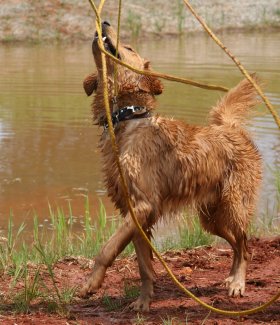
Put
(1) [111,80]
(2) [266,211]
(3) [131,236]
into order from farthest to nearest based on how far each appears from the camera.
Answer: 1. (2) [266,211]
2. (1) [111,80]
3. (3) [131,236]

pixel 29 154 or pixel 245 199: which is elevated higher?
pixel 245 199

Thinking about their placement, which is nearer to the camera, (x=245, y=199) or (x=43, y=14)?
(x=245, y=199)

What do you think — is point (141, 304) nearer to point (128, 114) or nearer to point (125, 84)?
point (128, 114)

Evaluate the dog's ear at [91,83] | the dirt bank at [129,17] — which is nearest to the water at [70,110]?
the dog's ear at [91,83]

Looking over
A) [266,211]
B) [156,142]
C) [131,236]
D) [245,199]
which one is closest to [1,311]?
[131,236]

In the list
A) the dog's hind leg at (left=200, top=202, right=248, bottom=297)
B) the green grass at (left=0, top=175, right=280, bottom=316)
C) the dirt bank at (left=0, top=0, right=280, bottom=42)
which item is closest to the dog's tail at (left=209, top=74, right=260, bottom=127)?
the dog's hind leg at (left=200, top=202, right=248, bottom=297)

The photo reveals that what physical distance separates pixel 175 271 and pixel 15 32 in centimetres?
1903

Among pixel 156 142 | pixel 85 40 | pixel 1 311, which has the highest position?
pixel 156 142

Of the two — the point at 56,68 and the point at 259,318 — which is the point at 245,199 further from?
the point at 56,68

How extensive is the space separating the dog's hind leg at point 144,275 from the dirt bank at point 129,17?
1937cm

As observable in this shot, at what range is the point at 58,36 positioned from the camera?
2466 cm

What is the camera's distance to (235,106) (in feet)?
20.3

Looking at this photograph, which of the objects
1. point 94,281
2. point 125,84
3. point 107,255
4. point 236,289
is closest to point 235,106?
point 125,84

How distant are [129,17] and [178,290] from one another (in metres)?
20.4
